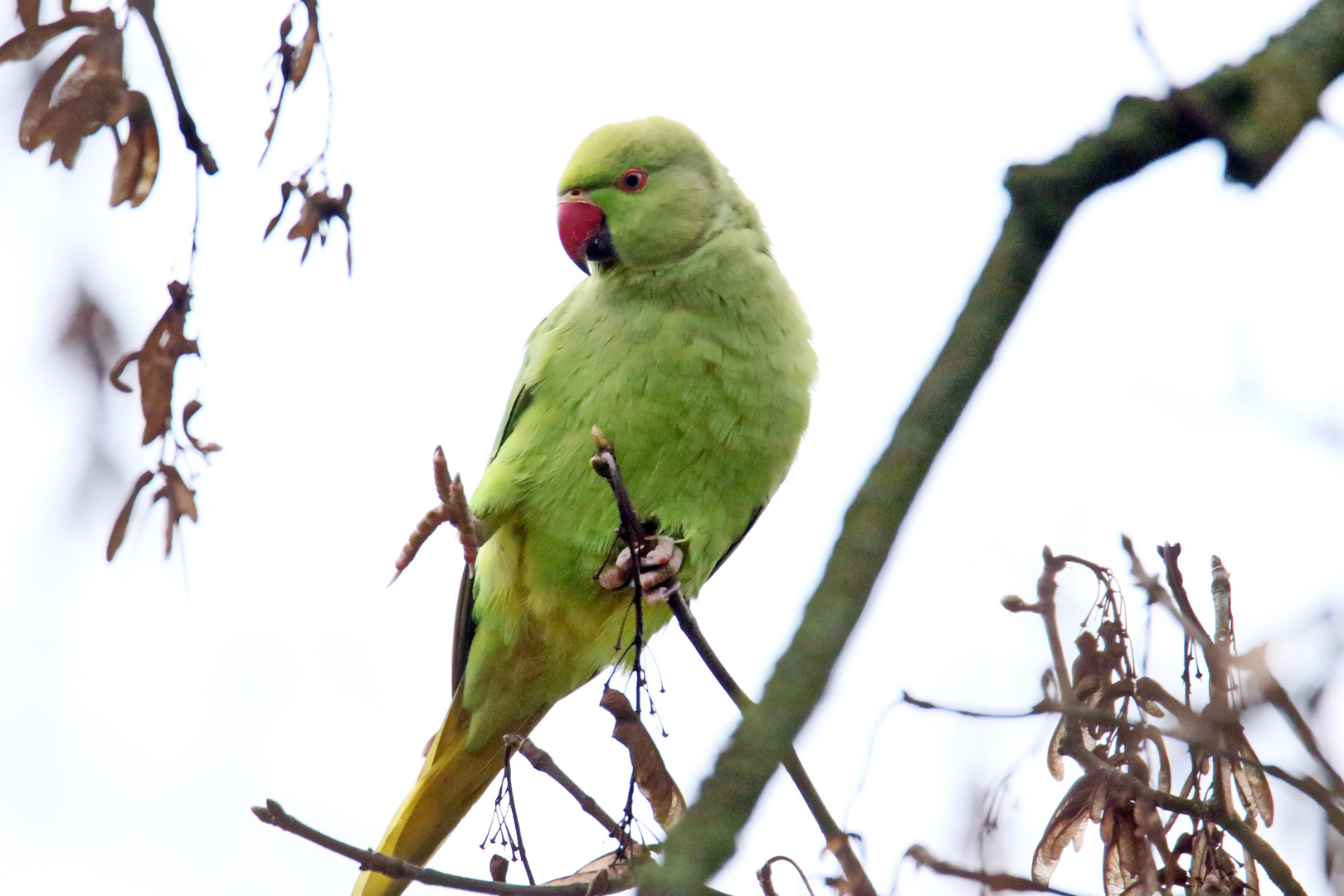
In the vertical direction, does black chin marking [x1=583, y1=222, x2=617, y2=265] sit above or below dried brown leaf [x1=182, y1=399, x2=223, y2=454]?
above

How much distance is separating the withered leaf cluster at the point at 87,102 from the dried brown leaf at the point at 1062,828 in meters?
1.92

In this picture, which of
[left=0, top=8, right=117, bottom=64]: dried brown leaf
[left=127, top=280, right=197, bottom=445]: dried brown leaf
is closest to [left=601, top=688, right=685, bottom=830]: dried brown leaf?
[left=127, top=280, right=197, bottom=445]: dried brown leaf

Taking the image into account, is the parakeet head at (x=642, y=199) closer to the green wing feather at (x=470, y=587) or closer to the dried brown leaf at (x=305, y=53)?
the green wing feather at (x=470, y=587)

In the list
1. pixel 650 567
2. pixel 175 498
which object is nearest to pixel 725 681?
pixel 650 567

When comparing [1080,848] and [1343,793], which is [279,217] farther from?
[1343,793]

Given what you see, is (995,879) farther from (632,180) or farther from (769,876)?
(632,180)

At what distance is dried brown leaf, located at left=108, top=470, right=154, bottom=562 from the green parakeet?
1.38 meters

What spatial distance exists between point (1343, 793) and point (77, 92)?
85.0 inches

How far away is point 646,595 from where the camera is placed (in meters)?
3.24

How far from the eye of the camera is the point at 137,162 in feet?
7.04

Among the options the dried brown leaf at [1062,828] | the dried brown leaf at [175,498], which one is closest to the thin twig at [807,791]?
the dried brown leaf at [1062,828]

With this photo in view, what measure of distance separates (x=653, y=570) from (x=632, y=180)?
1475mm

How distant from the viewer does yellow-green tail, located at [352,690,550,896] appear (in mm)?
4027

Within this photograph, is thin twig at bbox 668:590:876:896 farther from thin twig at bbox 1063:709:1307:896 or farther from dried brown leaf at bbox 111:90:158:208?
dried brown leaf at bbox 111:90:158:208
